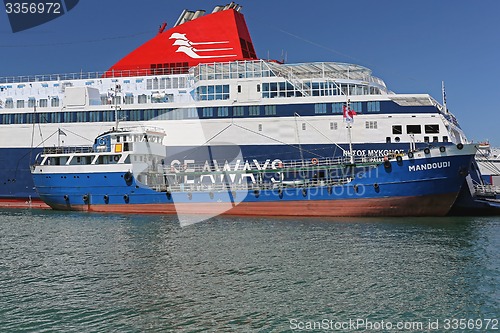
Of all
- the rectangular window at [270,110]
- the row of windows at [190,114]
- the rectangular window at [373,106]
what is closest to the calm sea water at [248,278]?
the rectangular window at [373,106]

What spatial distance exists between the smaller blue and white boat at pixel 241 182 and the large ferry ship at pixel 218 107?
4.34ft

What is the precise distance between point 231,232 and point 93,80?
23.6 m

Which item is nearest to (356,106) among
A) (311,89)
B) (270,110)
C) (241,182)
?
(311,89)

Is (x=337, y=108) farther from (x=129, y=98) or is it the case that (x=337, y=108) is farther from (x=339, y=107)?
(x=129, y=98)

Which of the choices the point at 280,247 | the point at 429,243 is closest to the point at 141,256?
the point at 280,247

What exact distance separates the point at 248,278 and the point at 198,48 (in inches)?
1067

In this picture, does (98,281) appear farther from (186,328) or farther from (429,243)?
(429,243)

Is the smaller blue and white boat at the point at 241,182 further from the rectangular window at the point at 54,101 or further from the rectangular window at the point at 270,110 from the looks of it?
the rectangular window at the point at 54,101

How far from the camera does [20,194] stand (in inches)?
1391

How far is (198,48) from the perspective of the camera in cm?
3631

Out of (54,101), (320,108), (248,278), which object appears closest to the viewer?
(248,278)

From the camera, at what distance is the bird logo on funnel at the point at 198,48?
35634 millimetres

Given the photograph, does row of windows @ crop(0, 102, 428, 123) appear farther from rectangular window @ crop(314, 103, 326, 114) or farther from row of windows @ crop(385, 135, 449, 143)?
row of windows @ crop(385, 135, 449, 143)

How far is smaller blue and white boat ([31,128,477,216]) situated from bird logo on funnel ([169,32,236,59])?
23.6 ft
